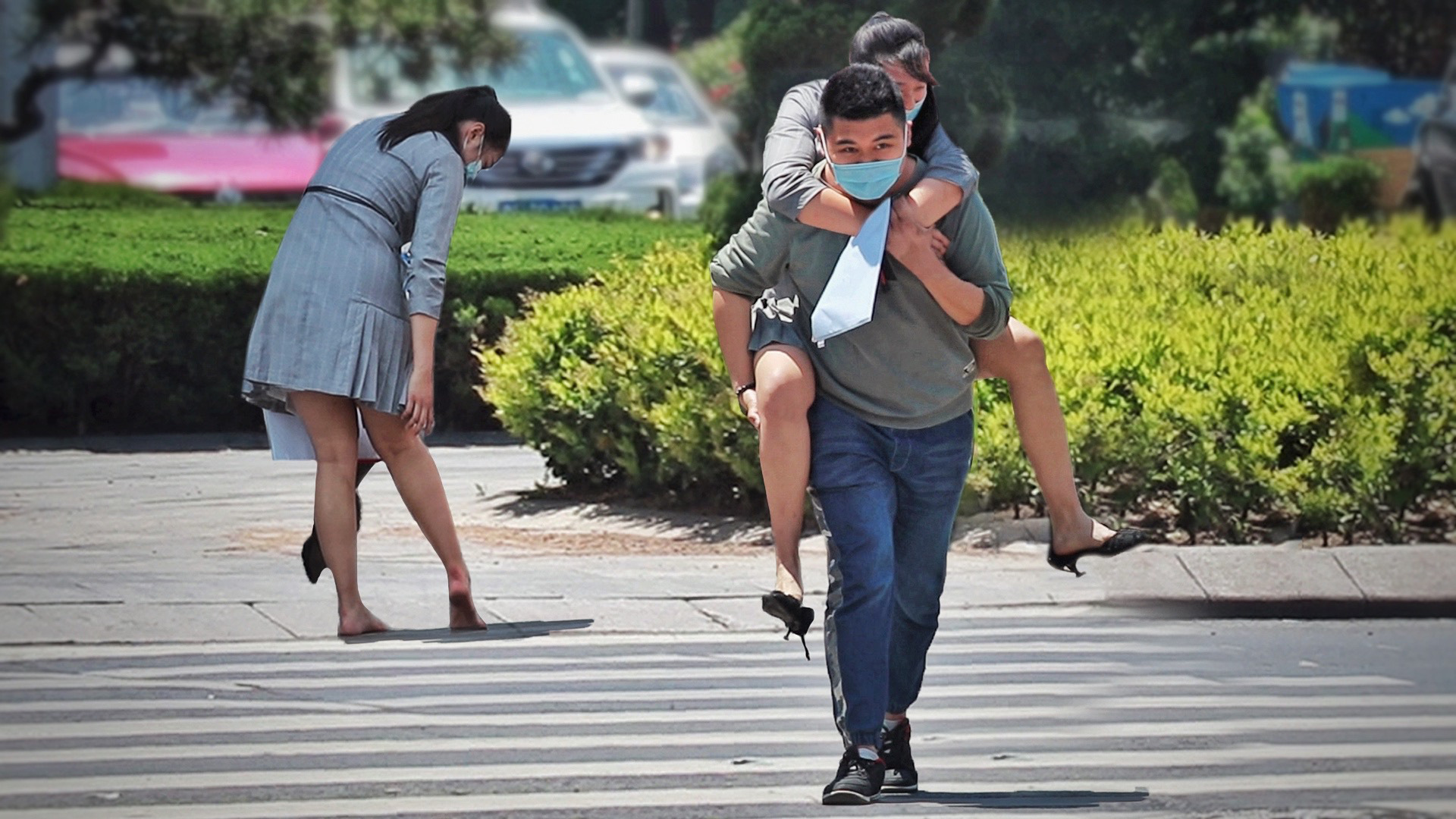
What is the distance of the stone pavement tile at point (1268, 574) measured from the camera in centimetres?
833

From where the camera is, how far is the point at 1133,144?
23625 mm

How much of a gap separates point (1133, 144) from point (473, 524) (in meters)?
14.6

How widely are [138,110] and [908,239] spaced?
13.4 meters

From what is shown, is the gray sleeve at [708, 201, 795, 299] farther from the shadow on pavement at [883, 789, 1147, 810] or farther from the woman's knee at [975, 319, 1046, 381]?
the shadow on pavement at [883, 789, 1147, 810]

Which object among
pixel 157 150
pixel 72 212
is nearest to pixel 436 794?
pixel 72 212

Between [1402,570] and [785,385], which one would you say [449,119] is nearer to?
[785,385]

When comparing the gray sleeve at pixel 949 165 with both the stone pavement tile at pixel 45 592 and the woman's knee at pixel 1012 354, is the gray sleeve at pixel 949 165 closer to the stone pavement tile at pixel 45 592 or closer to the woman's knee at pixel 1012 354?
the woman's knee at pixel 1012 354

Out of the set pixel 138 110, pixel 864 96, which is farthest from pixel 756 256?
pixel 138 110

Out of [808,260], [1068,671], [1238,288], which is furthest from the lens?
[1238,288]

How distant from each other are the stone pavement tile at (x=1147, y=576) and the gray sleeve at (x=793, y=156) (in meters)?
3.30

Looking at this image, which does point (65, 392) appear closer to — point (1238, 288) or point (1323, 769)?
point (1238, 288)

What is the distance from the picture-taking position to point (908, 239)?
515cm

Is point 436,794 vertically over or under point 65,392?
over

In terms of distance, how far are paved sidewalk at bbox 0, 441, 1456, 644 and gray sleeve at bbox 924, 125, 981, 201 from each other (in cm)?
292
